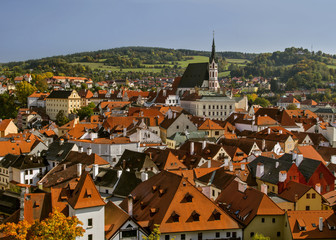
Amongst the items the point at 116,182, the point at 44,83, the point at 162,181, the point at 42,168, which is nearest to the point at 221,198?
the point at 162,181

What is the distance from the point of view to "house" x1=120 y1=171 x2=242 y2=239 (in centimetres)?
3506

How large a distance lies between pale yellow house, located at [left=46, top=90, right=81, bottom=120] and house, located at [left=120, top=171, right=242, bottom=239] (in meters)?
96.8

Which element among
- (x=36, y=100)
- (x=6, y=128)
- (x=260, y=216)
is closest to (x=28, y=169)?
(x=260, y=216)

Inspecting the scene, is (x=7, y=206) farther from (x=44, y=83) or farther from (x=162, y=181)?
(x=44, y=83)

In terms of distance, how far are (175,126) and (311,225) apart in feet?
160

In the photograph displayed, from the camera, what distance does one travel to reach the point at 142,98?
149m

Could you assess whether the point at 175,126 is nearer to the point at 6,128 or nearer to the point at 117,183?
the point at 117,183

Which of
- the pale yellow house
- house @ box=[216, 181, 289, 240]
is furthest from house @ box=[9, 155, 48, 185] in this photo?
the pale yellow house

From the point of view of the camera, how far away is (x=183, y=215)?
3566 centimetres

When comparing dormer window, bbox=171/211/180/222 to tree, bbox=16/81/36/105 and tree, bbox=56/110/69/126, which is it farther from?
tree, bbox=16/81/36/105

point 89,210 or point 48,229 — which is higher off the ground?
point 48,229

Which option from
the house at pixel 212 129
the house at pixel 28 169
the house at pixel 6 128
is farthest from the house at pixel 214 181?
the house at pixel 6 128

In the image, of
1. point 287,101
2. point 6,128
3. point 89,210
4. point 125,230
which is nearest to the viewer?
point 89,210

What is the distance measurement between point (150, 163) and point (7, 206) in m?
18.7
